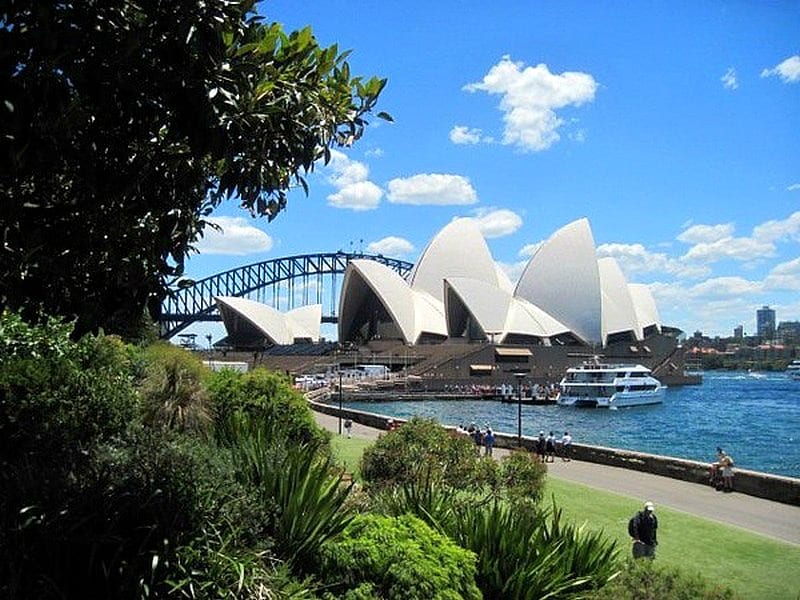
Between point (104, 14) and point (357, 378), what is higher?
point (104, 14)

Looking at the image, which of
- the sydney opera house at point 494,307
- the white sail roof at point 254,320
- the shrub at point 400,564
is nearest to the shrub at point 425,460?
the shrub at point 400,564

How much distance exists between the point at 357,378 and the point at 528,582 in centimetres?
6785

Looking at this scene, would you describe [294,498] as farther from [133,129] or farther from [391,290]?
[391,290]

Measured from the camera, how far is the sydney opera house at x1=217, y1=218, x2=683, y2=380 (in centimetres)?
7788

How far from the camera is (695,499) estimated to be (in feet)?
47.2

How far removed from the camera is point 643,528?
869cm

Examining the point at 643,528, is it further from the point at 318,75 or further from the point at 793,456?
the point at 793,456

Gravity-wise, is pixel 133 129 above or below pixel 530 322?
below

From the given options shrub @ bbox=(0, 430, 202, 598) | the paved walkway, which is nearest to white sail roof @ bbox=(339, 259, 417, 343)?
the paved walkway

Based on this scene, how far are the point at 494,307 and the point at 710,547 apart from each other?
233 feet

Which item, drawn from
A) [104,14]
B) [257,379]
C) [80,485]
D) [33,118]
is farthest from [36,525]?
[257,379]

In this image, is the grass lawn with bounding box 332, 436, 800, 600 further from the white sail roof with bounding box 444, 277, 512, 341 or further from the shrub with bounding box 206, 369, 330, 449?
the white sail roof with bounding box 444, 277, 512, 341

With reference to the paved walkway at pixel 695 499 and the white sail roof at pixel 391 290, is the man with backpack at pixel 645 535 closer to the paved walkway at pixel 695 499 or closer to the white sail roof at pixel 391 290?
the paved walkway at pixel 695 499

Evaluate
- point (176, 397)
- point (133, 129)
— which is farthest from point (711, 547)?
point (133, 129)
